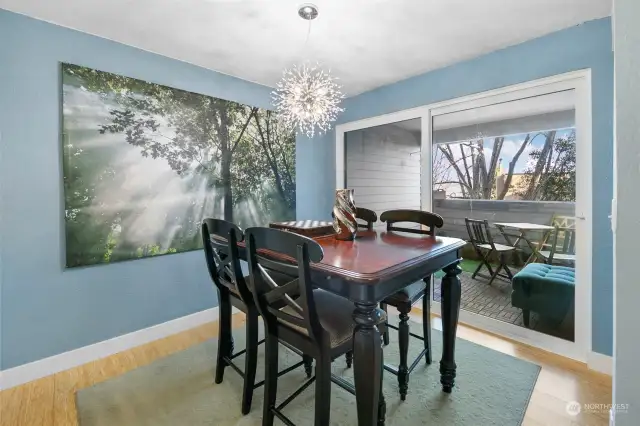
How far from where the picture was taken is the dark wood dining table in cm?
115

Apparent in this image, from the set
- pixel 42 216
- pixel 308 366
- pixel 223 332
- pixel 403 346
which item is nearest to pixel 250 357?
pixel 223 332

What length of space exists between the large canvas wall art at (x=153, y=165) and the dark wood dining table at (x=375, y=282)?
5.20 feet

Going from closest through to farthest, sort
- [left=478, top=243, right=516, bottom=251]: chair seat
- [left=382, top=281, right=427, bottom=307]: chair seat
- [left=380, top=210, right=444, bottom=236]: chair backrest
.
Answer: [left=382, top=281, right=427, bottom=307]: chair seat < [left=380, top=210, right=444, bottom=236]: chair backrest < [left=478, top=243, right=516, bottom=251]: chair seat

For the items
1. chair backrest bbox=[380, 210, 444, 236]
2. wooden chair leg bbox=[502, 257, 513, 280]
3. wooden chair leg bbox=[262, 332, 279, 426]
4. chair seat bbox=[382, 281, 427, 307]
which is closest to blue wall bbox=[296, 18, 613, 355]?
wooden chair leg bbox=[502, 257, 513, 280]

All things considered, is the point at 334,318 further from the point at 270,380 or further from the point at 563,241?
the point at 563,241

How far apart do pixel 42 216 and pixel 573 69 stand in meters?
3.81

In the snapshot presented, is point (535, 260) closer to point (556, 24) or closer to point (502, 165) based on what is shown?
point (502, 165)

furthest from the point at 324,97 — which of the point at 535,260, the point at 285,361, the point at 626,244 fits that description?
the point at 535,260

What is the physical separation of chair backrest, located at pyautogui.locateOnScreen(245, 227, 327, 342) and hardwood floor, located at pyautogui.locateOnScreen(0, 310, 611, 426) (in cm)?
130

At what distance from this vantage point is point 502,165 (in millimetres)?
2594

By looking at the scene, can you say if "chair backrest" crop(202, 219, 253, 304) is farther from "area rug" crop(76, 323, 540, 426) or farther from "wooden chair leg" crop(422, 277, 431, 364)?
"wooden chair leg" crop(422, 277, 431, 364)

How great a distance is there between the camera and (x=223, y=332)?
1864 mm

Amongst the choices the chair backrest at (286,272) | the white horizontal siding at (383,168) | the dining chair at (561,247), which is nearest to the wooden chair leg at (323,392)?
the chair backrest at (286,272)

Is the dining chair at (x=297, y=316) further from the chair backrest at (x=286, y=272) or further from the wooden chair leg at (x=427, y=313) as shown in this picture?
the wooden chair leg at (x=427, y=313)
